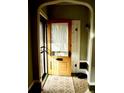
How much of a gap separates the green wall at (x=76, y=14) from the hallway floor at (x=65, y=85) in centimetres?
117

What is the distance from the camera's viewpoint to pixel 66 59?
5805mm

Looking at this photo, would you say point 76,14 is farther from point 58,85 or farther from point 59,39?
point 58,85

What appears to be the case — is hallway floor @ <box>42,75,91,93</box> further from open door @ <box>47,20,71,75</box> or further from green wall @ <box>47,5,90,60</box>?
green wall @ <box>47,5,90,60</box>

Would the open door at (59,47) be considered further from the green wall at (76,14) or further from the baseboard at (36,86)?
the baseboard at (36,86)

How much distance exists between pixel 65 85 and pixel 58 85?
226mm

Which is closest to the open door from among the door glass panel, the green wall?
the door glass panel

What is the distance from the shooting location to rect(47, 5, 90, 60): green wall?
230 inches

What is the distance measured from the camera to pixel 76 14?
5867 mm

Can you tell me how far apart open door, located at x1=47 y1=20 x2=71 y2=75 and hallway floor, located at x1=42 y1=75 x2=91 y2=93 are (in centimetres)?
42

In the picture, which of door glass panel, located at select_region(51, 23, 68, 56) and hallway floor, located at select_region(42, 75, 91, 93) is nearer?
hallway floor, located at select_region(42, 75, 91, 93)

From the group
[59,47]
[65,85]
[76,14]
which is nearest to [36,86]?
[65,85]
